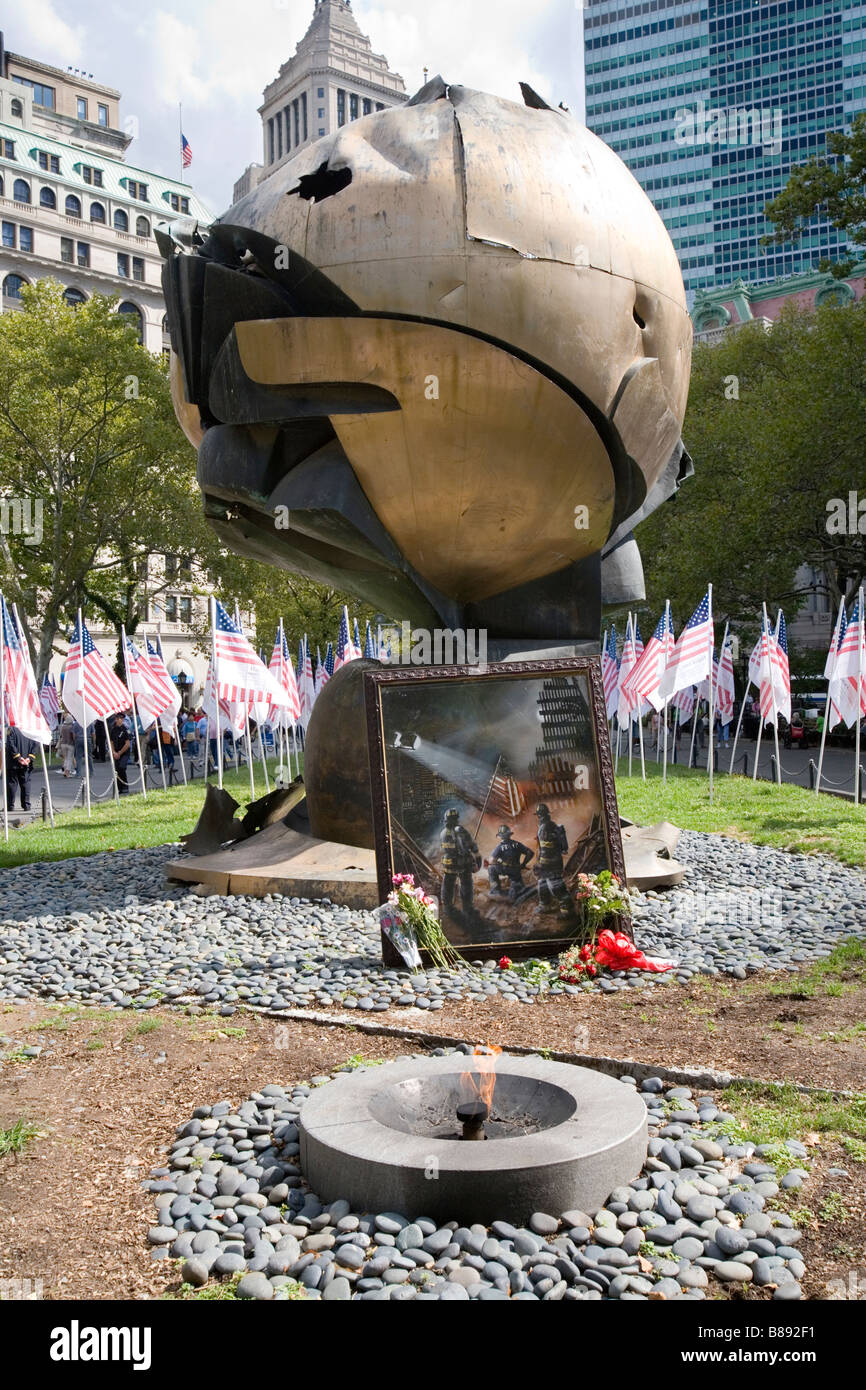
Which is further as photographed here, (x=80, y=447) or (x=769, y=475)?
(x=80, y=447)

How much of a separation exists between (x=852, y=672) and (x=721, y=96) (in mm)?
→ 96749

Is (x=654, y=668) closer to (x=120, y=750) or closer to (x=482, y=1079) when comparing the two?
(x=120, y=750)

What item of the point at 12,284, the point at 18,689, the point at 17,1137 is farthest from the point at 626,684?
the point at 12,284

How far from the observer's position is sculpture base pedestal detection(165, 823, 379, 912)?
10414 millimetres

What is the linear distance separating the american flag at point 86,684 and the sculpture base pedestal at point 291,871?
322 inches

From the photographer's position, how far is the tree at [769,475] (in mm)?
28391

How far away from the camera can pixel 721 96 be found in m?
98.3

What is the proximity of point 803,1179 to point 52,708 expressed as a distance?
2949 cm

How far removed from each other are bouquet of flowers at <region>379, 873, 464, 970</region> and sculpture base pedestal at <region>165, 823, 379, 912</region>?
6.48 feet

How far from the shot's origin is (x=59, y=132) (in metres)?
81.9

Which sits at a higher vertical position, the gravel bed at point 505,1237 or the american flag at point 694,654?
the american flag at point 694,654

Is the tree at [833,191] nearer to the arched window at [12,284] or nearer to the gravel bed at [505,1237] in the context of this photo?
the gravel bed at [505,1237]

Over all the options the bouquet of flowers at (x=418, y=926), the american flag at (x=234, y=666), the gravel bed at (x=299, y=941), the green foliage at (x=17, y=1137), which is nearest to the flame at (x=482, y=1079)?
the green foliage at (x=17, y=1137)

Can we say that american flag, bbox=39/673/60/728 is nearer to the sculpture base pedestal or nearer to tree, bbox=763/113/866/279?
the sculpture base pedestal
